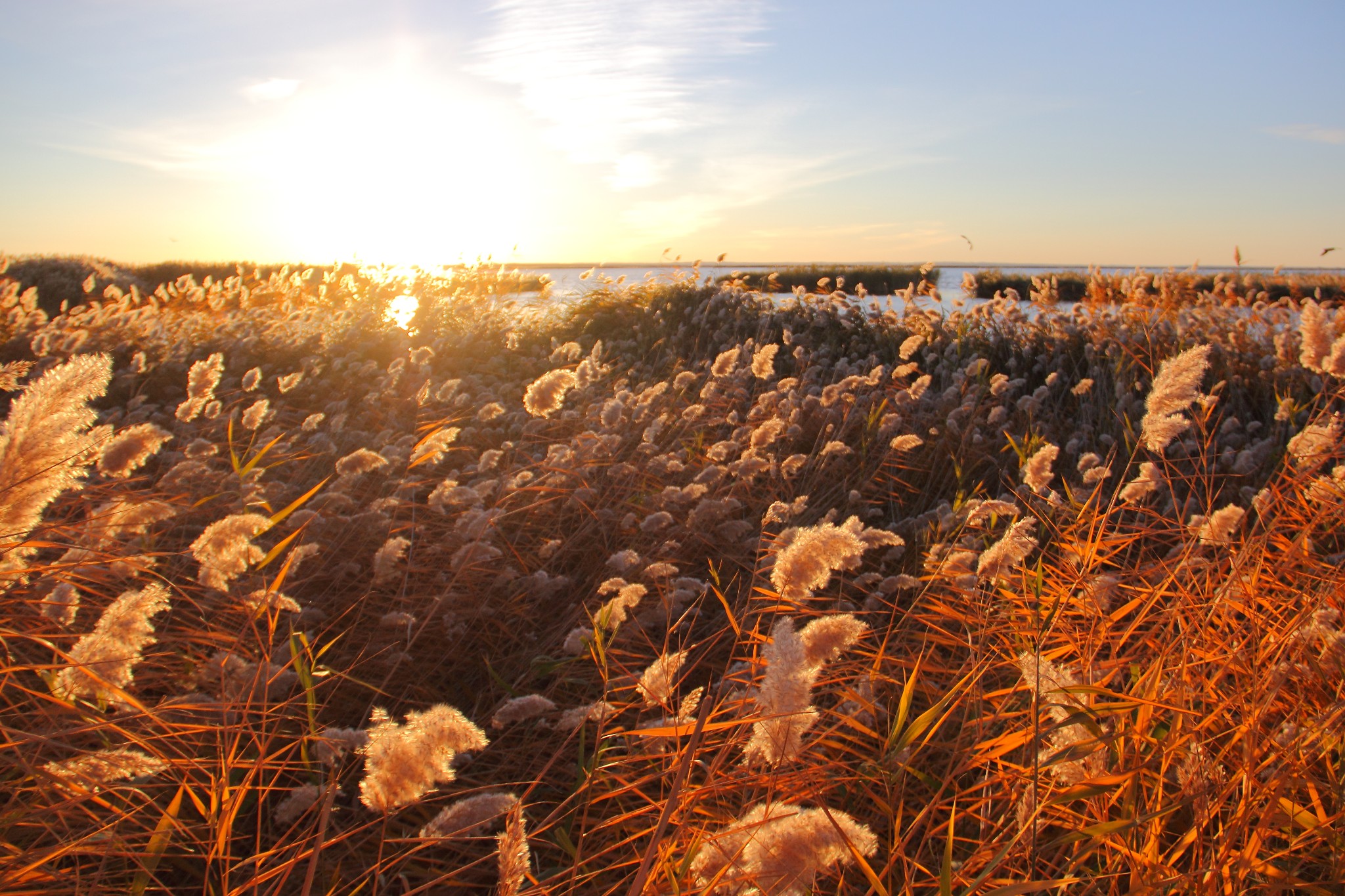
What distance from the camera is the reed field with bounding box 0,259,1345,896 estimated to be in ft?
3.85

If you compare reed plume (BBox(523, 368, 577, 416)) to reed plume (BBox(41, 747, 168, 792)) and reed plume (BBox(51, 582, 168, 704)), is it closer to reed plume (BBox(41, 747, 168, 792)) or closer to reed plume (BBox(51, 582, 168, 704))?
reed plume (BBox(51, 582, 168, 704))

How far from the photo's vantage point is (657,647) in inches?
93.7

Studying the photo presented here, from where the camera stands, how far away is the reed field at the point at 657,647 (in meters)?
1.17

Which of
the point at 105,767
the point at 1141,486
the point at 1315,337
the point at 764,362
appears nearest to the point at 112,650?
the point at 105,767

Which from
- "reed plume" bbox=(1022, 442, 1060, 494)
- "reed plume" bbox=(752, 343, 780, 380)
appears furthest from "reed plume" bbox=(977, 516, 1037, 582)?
"reed plume" bbox=(752, 343, 780, 380)

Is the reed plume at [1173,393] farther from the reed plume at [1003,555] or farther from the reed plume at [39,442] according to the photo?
the reed plume at [39,442]

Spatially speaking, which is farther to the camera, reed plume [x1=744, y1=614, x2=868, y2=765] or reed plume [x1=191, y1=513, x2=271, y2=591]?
reed plume [x1=191, y1=513, x2=271, y2=591]

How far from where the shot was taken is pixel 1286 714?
1.79 metres

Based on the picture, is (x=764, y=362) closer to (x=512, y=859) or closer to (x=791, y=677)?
(x=791, y=677)

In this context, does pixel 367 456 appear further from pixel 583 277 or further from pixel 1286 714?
pixel 583 277

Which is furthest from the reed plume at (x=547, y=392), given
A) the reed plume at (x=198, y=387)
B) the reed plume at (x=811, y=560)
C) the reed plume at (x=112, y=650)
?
the reed plume at (x=811, y=560)

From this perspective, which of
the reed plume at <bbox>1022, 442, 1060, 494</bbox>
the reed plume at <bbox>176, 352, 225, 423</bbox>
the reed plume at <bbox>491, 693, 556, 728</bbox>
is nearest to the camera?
the reed plume at <bbox>491, 693, 556, 728</bbox>

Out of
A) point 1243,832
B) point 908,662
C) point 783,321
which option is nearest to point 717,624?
point 908,662

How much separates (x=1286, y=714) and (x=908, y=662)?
2.67 ft
